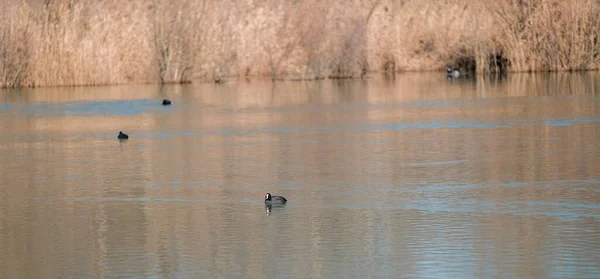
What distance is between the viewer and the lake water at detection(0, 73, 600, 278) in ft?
26.6

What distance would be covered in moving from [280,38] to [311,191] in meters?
18.5

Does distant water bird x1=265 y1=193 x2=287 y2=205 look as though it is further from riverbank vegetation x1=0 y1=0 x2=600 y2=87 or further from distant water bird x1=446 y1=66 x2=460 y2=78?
distant water bird x1=446 y1=66 x2=460 y2=78

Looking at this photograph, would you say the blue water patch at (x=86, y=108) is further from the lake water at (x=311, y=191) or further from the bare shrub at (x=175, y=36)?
the bare shrub at (x=175, y=36)

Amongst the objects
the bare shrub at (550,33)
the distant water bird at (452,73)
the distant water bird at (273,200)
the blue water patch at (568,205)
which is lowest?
the blue water patch at (568,205)

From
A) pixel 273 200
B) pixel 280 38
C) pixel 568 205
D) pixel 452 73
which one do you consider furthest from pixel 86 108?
pixel 568 205

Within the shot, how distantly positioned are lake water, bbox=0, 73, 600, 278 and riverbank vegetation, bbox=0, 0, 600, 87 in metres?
7.32

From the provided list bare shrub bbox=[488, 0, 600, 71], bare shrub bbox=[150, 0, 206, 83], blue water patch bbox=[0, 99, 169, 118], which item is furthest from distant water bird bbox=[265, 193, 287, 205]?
bare shrub bbox=[150, 0, 206, 83]

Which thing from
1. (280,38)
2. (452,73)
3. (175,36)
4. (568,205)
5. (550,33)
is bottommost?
(568,205)

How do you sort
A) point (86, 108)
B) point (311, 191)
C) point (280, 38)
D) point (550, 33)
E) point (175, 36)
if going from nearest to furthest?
point (311, 191) < point (86, 108) < point (550, 33) < point (175, 36) < point (280, 38)

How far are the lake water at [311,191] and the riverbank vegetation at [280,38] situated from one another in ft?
24.0

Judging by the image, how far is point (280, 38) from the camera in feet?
95.5

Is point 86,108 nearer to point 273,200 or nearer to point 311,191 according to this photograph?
point 311,191

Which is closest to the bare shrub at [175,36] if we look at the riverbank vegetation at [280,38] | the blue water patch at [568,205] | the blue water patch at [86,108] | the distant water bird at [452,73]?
the riverbank vegetation at [280,38]

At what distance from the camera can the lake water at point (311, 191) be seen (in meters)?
8.09
